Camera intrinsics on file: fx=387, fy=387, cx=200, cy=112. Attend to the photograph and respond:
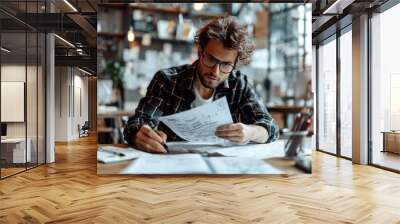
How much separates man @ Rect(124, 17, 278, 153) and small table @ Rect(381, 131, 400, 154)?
2424 millimetres

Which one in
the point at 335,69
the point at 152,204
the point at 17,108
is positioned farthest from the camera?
the point at 335,69

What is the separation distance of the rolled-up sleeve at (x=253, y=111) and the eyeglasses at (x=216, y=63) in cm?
33

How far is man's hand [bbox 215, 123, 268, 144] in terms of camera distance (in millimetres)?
5590

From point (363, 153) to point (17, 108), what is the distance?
19.9ft

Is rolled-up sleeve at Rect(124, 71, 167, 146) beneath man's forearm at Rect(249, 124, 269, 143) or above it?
above

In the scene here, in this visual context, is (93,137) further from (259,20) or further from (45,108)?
(259,20)

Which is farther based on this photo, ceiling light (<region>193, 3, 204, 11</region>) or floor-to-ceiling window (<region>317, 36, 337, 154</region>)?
floor-to-ceiling window (<region>317, 36, 337, 154</region>)

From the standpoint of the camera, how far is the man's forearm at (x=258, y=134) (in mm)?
5641

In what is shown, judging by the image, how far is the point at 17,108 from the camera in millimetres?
6074

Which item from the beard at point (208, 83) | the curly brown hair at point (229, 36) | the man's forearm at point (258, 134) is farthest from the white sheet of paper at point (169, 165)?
the curly brown hair at point (229, 36)

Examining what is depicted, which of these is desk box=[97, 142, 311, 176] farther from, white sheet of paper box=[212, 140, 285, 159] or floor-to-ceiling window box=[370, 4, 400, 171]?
floor-to-ceiling window box=[370, 4, 400, 171]

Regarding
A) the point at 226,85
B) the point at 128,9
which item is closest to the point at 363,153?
the point at 226,85

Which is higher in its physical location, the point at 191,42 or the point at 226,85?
the point at 191,42

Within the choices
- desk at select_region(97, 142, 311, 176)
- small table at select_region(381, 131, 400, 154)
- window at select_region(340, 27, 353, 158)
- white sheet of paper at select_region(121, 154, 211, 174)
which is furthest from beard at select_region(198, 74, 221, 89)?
window at select_region(340, 27, 353, 158)
